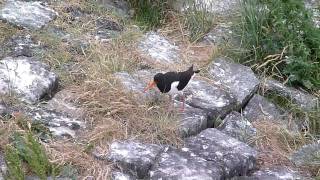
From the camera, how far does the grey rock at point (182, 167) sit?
11.1 ft

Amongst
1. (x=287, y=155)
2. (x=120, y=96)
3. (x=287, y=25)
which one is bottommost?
(x=287, y=155)

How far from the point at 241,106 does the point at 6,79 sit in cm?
176

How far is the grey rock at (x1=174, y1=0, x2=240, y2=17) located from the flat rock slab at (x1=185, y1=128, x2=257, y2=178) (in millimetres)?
1811

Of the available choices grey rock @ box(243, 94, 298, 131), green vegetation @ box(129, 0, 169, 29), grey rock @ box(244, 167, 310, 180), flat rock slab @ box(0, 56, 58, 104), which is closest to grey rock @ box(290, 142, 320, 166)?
grey rock @ box(244, 167, 310, 180)

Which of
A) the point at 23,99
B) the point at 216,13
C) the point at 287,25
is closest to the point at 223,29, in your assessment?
the point at 216,13

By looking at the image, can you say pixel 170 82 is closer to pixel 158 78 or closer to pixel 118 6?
pixel 158 78

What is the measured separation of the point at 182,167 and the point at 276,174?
2.22 feet

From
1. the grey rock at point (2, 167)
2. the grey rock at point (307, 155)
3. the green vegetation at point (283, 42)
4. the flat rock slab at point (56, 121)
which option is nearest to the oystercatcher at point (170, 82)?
the flat rock slab at point (56, 121)

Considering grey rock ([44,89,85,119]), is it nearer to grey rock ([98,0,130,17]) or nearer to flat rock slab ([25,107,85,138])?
flat rock slab ([25,107,85,138])

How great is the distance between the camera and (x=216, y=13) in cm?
541

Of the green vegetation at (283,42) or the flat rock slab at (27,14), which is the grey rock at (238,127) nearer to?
the green vegetation at (283,42)

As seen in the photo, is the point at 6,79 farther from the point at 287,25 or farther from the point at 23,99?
the point at 287,25

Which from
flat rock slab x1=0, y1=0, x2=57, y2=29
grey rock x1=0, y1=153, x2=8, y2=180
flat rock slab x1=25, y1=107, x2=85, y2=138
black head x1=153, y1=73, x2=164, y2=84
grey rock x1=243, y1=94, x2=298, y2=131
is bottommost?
grey rock x1=243, y1=94, x2=298, y2=131

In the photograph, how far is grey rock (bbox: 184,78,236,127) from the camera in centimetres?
412
